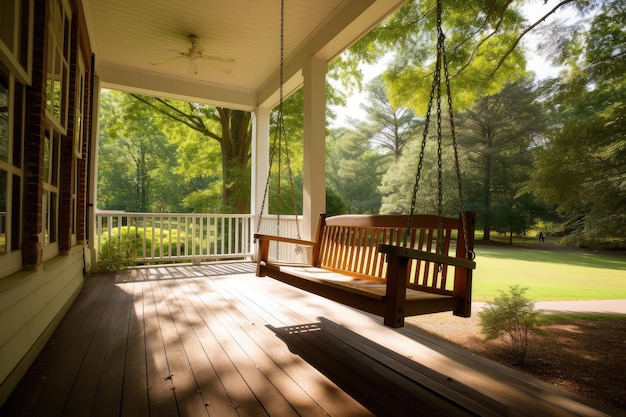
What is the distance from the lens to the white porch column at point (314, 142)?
12.6 ft

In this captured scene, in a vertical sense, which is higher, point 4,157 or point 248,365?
point 4,157

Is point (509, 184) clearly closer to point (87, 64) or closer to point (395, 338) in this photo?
point (395, 338)

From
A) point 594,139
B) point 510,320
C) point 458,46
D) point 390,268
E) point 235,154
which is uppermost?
point 458,46

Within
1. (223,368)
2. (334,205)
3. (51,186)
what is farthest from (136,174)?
(223,368)

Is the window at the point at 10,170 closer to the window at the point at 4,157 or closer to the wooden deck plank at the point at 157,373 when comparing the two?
the window at the point at 4,157

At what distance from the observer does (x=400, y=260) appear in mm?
1406

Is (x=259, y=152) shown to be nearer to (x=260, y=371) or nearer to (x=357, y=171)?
(x=260, y=371)

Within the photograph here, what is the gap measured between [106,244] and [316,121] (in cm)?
350

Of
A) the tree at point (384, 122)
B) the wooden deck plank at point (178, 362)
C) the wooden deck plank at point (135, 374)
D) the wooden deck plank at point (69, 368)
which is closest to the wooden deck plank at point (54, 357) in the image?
the wooden deck plank at point (69, 368)

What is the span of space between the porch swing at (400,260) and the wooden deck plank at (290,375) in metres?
0.36

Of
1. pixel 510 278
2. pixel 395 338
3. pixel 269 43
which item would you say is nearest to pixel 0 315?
pixel 395 338

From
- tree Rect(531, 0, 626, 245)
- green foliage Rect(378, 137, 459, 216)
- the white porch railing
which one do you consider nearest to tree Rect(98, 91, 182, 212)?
green foliage Rect(378, 137, 459, 216)

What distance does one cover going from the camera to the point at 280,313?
8.84 feet

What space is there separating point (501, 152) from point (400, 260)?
1109 centimetres
